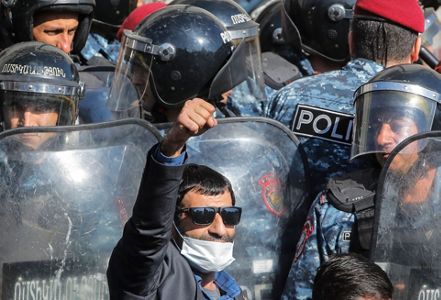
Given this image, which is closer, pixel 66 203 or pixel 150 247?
pixel 150 247

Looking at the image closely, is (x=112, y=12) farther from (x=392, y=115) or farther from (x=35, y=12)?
(x=392, y=115)

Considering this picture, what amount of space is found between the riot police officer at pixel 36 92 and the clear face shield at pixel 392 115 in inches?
54.4

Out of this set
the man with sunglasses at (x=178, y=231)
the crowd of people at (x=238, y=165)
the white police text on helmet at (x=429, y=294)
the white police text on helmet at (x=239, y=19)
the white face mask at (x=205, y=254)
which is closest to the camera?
the man with sunglasses at (x=178, y=231)

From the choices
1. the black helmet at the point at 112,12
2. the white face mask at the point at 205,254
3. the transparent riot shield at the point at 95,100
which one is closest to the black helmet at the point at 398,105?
the white face mask at the point at 205,254

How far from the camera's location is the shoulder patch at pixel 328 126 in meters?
5.28

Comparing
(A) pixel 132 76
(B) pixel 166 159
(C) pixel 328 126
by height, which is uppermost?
(B) pixel 166 159

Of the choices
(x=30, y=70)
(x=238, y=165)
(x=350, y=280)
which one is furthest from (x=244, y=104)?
(x=350, y=280)

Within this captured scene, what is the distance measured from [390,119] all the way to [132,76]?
1.33 meters

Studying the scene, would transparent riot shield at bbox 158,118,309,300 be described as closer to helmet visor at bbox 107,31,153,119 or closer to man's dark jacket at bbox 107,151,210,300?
helmet visor at bbox 107,31,153,119

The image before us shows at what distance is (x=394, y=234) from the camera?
4656 millimetres

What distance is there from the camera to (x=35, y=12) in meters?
7.05

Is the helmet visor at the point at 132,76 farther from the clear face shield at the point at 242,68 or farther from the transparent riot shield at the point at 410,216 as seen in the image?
the transparent riot shield at the point at 410,216

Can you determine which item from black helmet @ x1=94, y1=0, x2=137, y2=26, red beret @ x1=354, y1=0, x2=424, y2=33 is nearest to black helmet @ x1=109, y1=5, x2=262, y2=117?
red beret @ x1=354, y1=0, x2=424, y2=33

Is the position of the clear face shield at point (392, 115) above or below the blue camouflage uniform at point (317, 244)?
above
